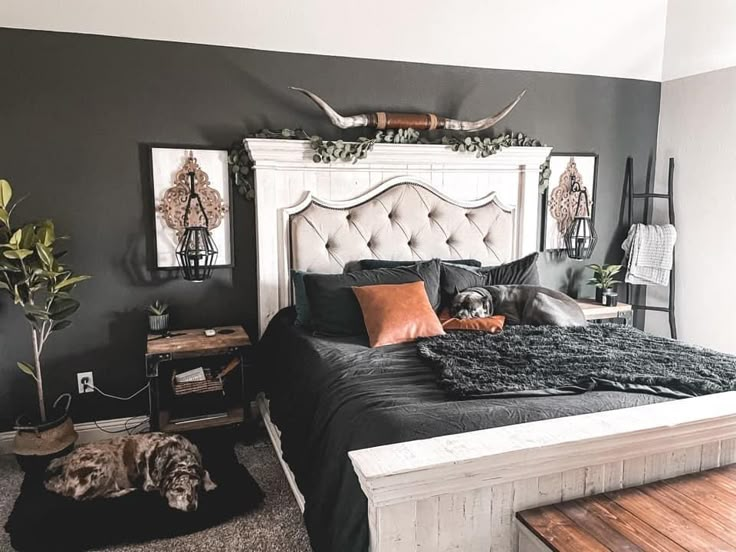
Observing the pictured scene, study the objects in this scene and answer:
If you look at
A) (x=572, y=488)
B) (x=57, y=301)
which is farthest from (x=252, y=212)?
(x=572, y=488)

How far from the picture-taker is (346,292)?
9.65 ft

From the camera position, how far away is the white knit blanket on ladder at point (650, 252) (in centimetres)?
412

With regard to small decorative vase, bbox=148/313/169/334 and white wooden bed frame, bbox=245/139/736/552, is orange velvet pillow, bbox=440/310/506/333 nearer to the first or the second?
white wooden bed frame, bbox=245/139/736/552

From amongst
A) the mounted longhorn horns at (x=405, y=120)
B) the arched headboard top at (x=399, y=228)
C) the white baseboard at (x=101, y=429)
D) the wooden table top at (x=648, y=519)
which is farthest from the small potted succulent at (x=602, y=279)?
the white baseboard at (x=101, y=429)

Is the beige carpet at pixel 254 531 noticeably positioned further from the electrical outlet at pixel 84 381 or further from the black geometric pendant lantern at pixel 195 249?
the black geometric pendant lantern at pixel 195 249

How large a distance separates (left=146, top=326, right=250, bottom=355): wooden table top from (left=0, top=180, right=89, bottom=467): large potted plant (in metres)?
0.44

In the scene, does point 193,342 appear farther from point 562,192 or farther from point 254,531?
point 562,192

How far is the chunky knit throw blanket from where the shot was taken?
206cm

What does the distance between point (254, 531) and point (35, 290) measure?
1.59 meters

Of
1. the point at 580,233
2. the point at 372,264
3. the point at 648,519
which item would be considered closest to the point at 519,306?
the point at 372,264

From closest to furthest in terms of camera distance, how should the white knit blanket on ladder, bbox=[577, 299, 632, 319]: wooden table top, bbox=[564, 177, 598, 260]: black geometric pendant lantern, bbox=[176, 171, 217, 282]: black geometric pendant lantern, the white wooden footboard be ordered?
the white wooden footboard → bbox=[176, 171, 217, 282]: black geometric pendant lantern → bbox=[577, 299, 632, 319]: wooden table top → bbox=[564, 177, 598, 260]: black geometric pendant lantern → the white knit blanket on ladder

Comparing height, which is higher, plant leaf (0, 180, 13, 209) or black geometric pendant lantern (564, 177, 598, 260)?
plant leaf (0, 180, 13, 209)

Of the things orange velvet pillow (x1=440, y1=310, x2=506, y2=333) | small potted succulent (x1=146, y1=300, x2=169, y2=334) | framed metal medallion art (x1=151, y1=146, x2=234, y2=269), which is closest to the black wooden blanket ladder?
orange velvet pillow (x1=440, y1=310, x2=506, y2=333)

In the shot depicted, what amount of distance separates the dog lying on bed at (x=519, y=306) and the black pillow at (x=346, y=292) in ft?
0.61
